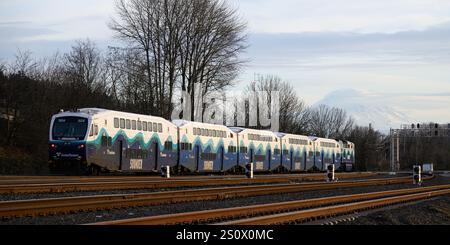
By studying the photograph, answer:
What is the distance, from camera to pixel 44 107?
44562mm

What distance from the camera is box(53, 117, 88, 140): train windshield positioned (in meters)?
28.2

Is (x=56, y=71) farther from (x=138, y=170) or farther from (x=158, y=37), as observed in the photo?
(x=138, y=170)

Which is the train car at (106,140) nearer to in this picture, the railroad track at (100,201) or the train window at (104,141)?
the train window at (104,141)

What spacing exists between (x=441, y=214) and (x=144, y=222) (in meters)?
10.3

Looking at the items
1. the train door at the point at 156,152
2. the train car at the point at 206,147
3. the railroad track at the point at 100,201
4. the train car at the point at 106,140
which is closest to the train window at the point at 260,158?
the train car at the point at 206,147

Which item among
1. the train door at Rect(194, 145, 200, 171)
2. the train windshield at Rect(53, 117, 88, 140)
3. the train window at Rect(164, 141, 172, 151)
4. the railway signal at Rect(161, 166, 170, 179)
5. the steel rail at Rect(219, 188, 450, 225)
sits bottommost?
the steel rail at Rect(219, 188, 450, 225)

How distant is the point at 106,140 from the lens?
2911cm

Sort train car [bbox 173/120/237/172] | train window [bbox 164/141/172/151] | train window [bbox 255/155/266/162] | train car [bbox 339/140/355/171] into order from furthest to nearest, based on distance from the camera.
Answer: train car [bbox 339/140/355/171]
train window [bbox 255/155/266/162]
train car [bbox 173/120/237/172]
train window [bbox 164/141/172/151]

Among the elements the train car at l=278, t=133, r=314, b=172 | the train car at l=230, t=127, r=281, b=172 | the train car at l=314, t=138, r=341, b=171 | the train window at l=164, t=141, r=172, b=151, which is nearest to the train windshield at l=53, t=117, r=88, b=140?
the train window at l=164, t=141, r=172, b=151

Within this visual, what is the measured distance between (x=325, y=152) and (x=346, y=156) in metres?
8.39

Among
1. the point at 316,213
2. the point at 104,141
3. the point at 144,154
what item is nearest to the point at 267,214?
the point at 316,213

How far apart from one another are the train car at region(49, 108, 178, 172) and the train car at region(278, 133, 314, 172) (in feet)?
60.4

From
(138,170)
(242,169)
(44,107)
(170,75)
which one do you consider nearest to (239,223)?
(138,170)

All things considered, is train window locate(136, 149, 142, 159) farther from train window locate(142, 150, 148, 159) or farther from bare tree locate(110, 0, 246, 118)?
bare tree locate(110, 0, 246, 118)
